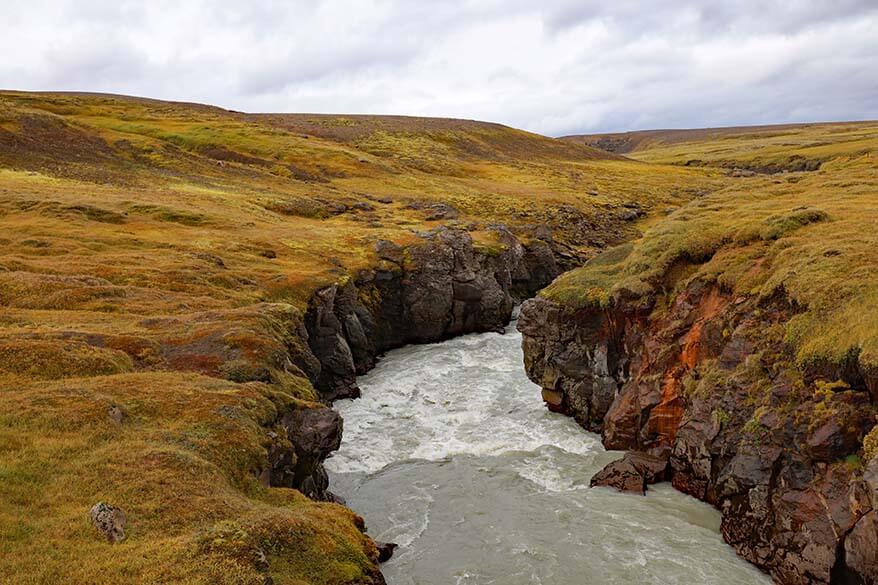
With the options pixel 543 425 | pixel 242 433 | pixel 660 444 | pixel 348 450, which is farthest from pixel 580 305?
pixel 242 433

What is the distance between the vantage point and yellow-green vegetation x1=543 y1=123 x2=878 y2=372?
84.4 feet

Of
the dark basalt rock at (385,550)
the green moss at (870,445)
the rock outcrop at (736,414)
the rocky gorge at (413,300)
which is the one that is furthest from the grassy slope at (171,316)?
the green moss at (870,445)

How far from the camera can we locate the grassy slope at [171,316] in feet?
57.3

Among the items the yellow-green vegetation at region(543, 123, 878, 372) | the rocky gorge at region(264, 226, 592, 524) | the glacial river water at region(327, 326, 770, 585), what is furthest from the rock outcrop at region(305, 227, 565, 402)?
the yellow-green vegetation at region(543, 123, 878, 372)

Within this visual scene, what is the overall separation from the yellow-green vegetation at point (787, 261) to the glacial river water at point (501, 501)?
8771 millimetres

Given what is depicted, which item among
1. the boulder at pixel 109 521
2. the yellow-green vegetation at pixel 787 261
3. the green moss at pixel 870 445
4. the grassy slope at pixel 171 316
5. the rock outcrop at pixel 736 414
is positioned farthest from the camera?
the yellow-green vegetation at pixel 787 261

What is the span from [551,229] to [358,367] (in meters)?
46.7

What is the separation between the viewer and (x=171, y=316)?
36.2m

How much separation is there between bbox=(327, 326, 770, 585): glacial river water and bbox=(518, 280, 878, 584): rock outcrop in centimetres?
151

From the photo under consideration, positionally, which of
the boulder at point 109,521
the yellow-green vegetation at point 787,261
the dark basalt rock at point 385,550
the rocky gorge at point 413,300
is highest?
the yellow-green vegetation at point 787,261

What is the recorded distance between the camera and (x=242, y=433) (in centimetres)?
2339

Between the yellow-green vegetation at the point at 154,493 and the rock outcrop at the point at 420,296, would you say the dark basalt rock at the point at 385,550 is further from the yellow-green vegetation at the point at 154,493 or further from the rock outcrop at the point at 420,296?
the rock outcrop at the point at 420,296

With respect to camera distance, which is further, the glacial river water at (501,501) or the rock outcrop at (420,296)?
the rock outcrop at (420,296)

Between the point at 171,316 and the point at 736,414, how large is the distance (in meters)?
29.6
